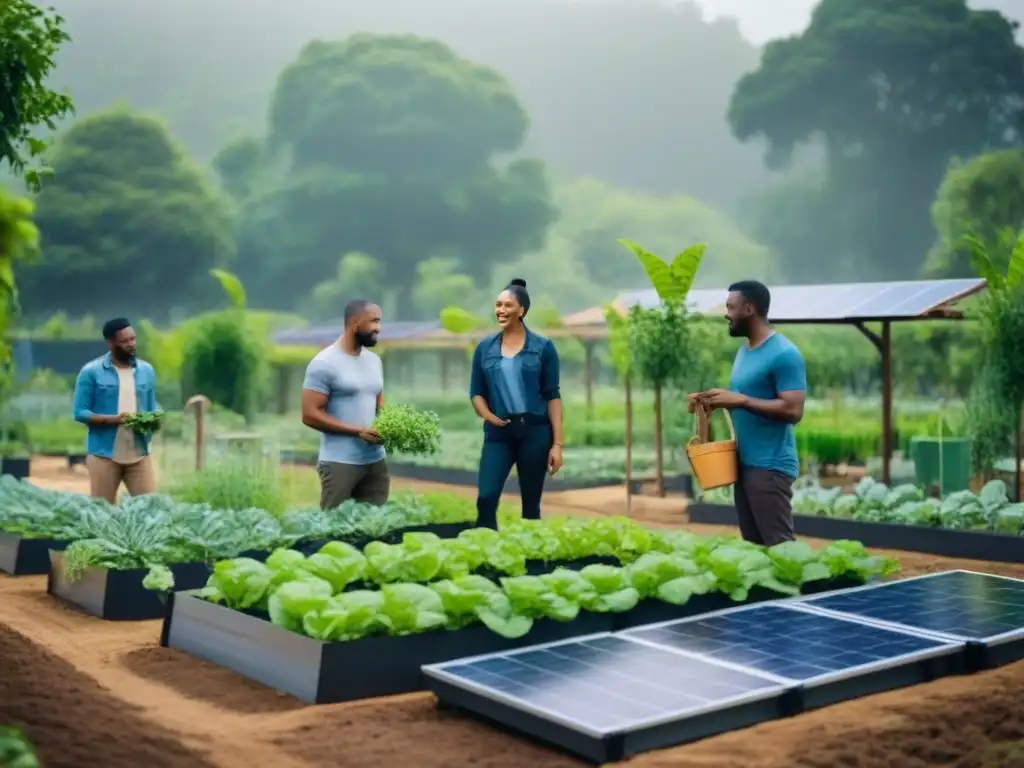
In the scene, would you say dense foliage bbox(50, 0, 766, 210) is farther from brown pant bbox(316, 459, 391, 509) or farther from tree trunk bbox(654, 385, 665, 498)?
brown pant bbox(316, 459, 391, 509)

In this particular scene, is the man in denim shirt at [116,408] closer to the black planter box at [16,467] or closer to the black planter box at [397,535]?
the black planter box at [397,535]

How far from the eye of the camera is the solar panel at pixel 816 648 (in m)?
4.79

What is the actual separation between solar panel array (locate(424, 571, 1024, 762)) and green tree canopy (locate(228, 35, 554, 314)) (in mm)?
52833

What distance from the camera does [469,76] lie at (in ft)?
216

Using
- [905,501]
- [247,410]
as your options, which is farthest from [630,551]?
[247,410]

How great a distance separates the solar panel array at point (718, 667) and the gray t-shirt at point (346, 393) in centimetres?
241

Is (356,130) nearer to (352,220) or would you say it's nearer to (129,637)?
(352,220)

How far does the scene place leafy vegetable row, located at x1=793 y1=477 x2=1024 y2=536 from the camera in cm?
945

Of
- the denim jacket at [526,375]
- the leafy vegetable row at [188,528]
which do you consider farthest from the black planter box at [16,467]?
the denim jacket at [526,375]

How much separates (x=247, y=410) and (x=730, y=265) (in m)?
54.1

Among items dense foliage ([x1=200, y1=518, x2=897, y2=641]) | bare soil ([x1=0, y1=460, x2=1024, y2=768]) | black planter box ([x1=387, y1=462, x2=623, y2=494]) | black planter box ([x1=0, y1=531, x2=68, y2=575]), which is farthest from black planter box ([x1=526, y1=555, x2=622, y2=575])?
black planter box ([x1=387, y1=462, x2=623, y2=494])

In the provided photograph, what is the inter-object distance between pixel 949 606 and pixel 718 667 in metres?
1.66

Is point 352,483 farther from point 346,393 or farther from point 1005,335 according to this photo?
point 1005,335

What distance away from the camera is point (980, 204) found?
4228 cm
